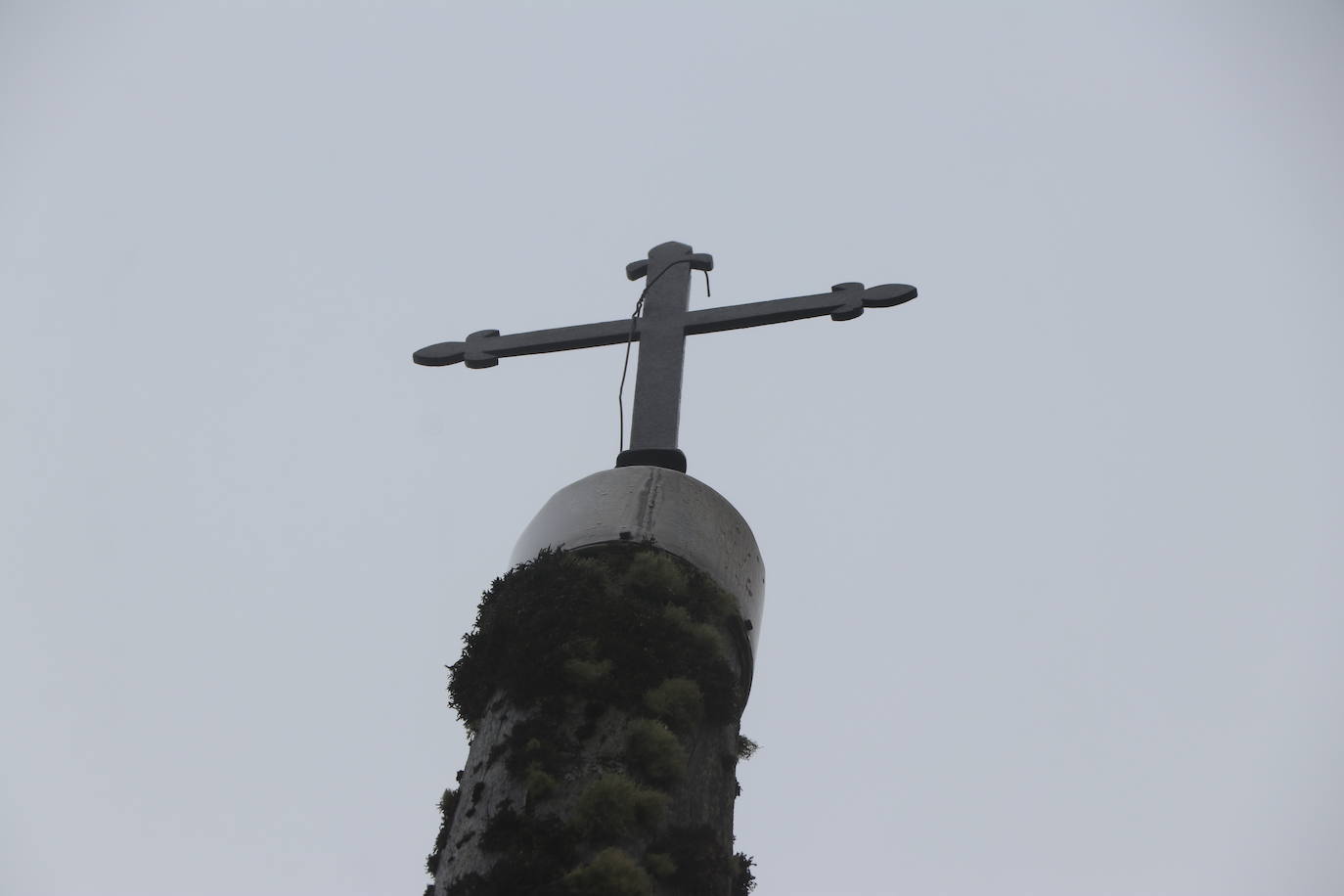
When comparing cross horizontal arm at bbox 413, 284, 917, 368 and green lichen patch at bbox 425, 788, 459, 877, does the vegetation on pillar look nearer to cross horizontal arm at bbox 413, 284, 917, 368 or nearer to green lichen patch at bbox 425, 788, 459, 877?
green lichen patch at bbox 425, 788, 459, 877

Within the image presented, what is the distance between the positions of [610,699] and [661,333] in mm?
2683

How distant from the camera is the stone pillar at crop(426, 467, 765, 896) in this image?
14.5 feet

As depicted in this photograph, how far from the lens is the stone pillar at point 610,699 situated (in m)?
4.42

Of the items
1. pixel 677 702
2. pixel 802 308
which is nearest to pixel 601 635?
pixel 677 702

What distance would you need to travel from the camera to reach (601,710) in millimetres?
4879

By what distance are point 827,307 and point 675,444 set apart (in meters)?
1.23

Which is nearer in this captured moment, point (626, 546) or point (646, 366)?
point (626, 546)

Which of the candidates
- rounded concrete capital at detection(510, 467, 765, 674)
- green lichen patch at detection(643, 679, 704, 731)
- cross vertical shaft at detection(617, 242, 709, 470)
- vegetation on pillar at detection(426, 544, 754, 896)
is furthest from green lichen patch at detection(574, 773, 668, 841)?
cross vertical shaft at detection(617, 242, 709, 470)

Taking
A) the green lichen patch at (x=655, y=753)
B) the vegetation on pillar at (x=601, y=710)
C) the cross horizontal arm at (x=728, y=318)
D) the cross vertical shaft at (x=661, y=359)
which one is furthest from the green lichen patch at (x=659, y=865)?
the cross horizontal arm at (x=728, y=318)

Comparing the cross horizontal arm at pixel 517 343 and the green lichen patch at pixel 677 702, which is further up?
the cross horizontal arm at pixel 517 343

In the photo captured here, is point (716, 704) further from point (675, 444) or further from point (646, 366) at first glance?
point (646, 366)

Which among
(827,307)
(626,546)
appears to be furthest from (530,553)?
(827,307)

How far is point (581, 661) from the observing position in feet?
16.4

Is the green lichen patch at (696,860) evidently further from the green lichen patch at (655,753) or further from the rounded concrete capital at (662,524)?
the rounded concrete capital at (662,524)
